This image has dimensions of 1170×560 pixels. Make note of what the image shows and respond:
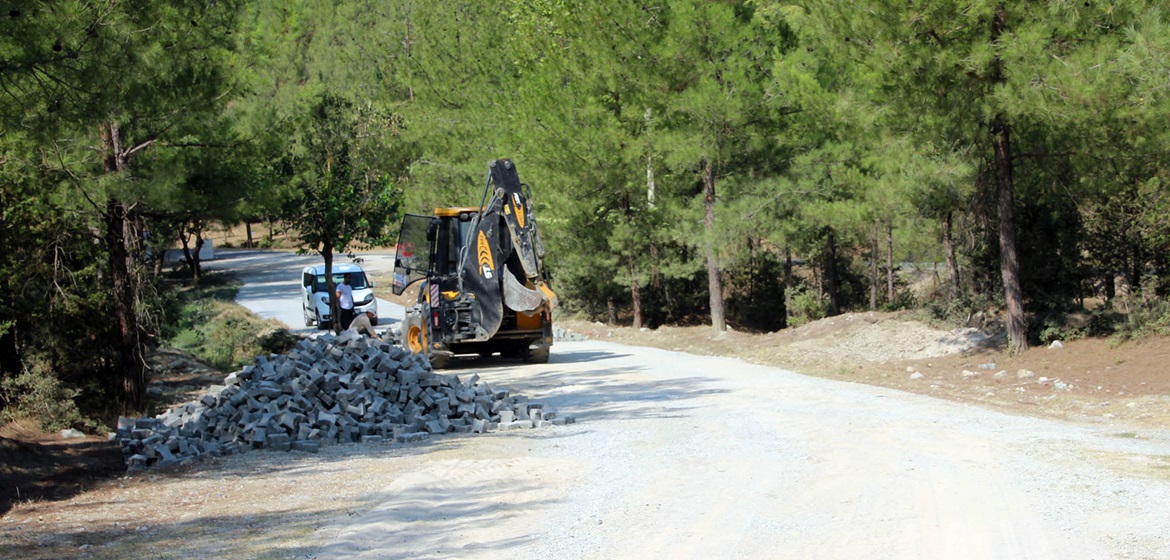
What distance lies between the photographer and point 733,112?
2502 cm

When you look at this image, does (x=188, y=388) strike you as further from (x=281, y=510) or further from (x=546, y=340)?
(x=281, y=510)

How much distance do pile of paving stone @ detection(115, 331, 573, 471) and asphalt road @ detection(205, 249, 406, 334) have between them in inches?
572

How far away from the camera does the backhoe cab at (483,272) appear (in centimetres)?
1984

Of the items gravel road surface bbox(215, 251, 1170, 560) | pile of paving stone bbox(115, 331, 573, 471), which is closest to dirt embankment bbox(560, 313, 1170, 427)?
gravel road surface bbox(215, 251, 1170, 560)

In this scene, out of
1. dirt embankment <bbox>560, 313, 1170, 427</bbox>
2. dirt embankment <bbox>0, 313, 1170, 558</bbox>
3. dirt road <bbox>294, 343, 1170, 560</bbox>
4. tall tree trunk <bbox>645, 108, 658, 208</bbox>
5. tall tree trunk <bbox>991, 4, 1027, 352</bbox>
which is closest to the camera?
dirt road <bbox>294, 343, 1170, 560</bbox>

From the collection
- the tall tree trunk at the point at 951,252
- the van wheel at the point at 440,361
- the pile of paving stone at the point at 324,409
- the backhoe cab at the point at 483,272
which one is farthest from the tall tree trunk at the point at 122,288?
the tall tree trunk at the point at 951,252

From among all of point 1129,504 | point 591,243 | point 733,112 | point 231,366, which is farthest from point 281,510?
point 591,243

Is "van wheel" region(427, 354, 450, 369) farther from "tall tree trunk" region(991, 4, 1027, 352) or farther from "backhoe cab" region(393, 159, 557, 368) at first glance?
"tall tree trunk" region(991, 4, 1027, 352)

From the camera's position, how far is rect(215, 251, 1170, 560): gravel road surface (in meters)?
7.86

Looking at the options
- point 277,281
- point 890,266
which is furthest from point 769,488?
point 277,281

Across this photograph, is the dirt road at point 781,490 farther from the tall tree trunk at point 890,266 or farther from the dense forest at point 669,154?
the tall tree trunk at point 890,266

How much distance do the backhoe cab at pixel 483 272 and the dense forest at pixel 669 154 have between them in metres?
2.99

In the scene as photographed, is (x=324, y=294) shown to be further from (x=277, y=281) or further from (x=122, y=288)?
(x=277, y=281)

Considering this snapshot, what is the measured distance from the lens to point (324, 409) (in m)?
13.8
